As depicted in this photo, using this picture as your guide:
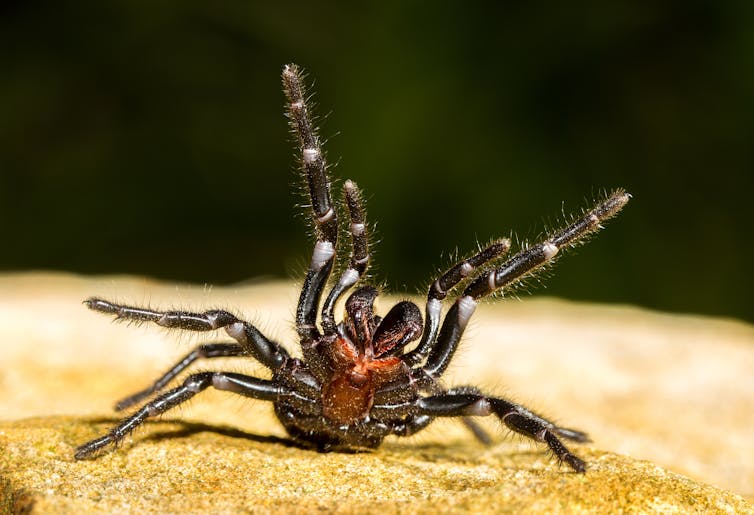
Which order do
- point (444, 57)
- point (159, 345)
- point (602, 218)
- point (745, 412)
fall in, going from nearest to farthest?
point (602, 218)
point (745, 412)
point (159, 345)
point (444, 57)

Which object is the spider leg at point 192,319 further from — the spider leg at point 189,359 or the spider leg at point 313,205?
the spider leg at point 189,359

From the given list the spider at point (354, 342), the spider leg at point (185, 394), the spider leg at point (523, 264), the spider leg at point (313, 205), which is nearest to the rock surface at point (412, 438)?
the spider leg at point (185, 394)

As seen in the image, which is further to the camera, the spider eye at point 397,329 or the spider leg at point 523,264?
the spider eye at point 397,329

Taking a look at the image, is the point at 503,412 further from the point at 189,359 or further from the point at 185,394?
the point at 189,359

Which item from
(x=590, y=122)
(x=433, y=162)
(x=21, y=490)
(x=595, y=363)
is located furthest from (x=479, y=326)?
(x=21, y=490)

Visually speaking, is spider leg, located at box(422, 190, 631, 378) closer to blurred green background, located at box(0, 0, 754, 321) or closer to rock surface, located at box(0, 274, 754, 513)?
rock surface, located at box(0, 274, 754, 513)

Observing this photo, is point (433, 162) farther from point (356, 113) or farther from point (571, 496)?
point (571, 496)

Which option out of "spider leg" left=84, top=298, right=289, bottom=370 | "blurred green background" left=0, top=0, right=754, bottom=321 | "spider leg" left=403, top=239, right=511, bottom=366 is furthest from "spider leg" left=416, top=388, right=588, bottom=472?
"blurred green background" left=0, top=0, right=754, bottom=321
